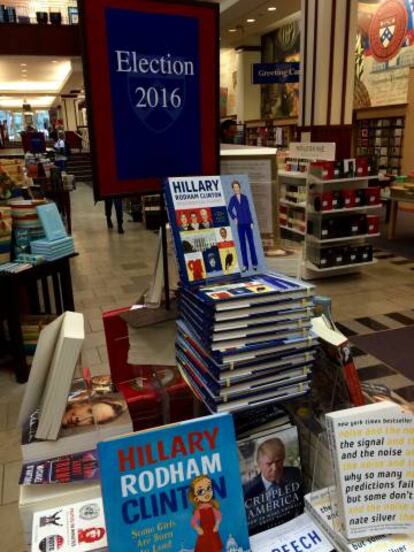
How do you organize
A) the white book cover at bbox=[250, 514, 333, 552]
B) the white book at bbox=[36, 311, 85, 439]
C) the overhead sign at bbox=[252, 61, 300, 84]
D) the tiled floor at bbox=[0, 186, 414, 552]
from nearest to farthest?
the white book cover at bbox=[250, 514, 333, 552], the white book at bbox=[36, 311, 85, 439], the tiled floor at bbox=[0, 186, 414, 552], the overhead sign at bbox=[252, 61, 300, 84]

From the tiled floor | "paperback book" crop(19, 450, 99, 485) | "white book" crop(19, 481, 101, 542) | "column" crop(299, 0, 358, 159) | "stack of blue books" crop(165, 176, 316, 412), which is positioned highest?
"column" crop(299, 0, 358, 159)

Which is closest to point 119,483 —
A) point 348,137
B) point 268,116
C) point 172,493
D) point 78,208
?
point 172,493

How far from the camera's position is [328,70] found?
5812 millimetres

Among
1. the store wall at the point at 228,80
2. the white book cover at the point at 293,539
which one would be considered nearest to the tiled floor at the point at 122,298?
the white book cover at the point at 293,539

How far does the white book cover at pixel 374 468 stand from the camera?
1.17m

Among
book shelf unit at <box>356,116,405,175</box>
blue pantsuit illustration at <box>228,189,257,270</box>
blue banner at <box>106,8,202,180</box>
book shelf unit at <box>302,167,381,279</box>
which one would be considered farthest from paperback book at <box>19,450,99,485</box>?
book shelf unit at <box>356,116,405,175</box>

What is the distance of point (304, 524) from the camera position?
4.17ft

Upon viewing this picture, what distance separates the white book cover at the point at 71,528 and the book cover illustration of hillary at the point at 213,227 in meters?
0.67

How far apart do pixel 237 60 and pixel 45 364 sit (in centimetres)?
1616

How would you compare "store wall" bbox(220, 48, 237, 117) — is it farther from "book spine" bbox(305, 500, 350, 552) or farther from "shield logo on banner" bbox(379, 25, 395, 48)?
"book spine" bbox(305, 500, 350, 552)

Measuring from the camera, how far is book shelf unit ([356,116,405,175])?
1094 centimetres

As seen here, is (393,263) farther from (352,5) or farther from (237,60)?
(237,60)

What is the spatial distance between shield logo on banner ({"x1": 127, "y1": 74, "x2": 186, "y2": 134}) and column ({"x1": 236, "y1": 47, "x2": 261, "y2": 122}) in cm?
1508

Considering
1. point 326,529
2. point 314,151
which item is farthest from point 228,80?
point 326,529
